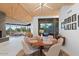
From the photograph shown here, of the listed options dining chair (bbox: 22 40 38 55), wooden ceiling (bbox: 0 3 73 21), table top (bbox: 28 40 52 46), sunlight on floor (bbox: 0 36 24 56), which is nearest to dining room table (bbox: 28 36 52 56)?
table top (bbox: 28 40 52 46)

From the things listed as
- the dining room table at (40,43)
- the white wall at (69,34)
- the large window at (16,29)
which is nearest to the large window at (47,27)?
the white wall at (69,34)

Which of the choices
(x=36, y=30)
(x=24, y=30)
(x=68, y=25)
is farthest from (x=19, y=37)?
(x=68, y=25)

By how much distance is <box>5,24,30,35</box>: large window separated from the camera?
116 inches

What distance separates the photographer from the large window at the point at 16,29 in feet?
9.66

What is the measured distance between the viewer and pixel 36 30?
306 centimetres

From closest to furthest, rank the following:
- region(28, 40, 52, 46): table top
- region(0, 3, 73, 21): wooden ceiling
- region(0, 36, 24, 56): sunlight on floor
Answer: region(0, 3, 73, 21): wooden ceiling, region(0, 36, 24, 56): sunlight on floor, region(28, 40, 52, 46): table top

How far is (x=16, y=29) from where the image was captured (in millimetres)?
3025

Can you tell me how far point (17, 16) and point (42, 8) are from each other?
0.59 meters

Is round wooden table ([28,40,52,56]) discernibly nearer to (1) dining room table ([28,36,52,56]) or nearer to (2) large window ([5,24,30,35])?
(1) dining room table ([28,36,52,56])

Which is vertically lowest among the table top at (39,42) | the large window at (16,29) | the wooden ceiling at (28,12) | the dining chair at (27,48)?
the dining chair at (27,48)

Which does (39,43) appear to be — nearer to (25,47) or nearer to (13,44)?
(25,47)

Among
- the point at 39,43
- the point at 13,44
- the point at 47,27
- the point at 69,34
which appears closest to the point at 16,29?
the point at 13,44

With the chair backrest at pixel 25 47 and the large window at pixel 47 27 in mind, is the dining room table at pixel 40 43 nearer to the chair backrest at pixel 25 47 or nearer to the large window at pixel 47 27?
the chair backrest at pixel 25 47

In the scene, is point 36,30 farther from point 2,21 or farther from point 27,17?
point 2,21
